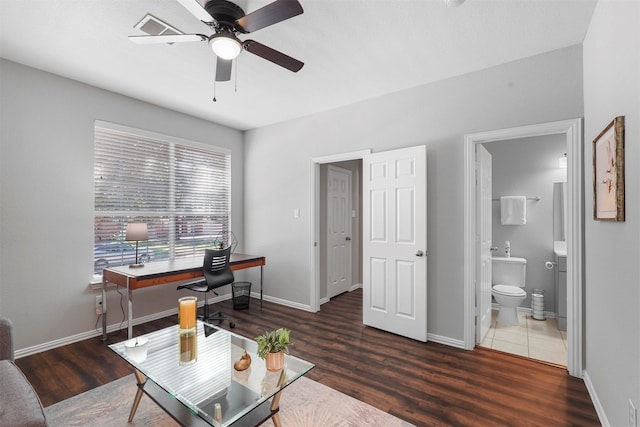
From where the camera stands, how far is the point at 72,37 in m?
2.31

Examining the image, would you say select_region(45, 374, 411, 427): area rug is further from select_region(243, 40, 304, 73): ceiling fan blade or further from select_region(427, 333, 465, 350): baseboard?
select_region(243, 40, 304, 73): ceiling fan blade

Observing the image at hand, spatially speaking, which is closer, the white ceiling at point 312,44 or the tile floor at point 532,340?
the white ceiling at point 312,44

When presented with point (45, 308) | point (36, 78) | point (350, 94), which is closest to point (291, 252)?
point (350, 94)

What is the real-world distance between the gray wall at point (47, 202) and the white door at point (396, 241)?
9.76ft

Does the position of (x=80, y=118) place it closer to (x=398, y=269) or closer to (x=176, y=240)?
(x=176, y=240)

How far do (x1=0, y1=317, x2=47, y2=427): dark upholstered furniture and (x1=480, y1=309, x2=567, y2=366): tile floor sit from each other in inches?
134

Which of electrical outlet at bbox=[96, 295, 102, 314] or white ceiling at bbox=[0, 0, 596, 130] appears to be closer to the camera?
white ceiling at bbox=[0, 0, 596, 130]

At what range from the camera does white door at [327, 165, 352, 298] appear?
4.68m

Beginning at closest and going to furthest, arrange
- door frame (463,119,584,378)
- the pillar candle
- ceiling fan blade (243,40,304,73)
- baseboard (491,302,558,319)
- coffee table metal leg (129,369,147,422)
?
1. coffee table metal leg (129,369,147,422)
2. ceiling fan blade (243,40,304,73)
3. the pillar candle
4. door frame (463,119,584,378)
5. baseboard (491,302,558,319)

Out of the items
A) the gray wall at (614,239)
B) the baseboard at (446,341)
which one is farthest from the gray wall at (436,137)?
the gray wall at (614,239)

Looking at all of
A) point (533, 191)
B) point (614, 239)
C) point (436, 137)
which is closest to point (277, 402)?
point (614, 239)

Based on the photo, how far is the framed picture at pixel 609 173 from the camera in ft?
4.89

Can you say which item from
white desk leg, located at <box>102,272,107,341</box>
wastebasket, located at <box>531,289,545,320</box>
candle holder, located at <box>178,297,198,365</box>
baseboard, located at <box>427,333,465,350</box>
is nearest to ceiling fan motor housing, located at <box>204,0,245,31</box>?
candle holder, located at <box>178,297,198,365</box>

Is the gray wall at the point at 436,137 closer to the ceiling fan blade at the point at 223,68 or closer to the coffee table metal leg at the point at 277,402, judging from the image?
the ceiling fan blade at the point at 223,68
